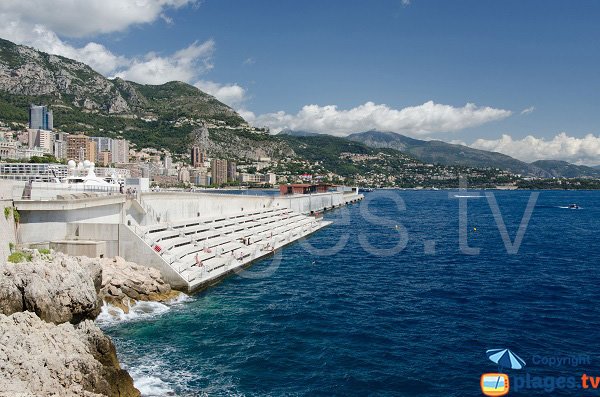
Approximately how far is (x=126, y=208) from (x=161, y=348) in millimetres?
16511

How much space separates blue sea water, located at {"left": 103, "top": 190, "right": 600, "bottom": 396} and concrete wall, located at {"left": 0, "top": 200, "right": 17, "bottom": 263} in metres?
6.51

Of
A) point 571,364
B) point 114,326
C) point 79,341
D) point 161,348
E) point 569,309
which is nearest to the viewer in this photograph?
point 79,341

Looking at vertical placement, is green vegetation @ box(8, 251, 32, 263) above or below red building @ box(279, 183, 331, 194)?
below

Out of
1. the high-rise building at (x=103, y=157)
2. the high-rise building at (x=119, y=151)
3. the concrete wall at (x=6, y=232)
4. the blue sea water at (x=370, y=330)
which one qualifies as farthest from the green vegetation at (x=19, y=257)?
the high-rise building at (x=119, y=151)

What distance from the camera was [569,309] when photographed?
84.3 ft

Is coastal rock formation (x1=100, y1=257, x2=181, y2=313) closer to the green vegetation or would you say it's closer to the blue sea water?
the blue sea water

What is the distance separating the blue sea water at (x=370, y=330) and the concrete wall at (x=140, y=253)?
247 centimetres

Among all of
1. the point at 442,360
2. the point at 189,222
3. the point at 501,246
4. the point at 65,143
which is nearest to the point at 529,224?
the point at 501,246

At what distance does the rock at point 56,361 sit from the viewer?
43.7 ft

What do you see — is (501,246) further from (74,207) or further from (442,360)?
(74,207)

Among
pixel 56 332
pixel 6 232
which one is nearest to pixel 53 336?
pixel 56 332

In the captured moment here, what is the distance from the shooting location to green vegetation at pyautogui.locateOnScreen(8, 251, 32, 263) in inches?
877

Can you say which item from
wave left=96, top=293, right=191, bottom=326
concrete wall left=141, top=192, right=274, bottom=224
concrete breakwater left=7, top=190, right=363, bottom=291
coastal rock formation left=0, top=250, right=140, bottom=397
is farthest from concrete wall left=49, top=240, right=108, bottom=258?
concrete wall left=141, top=192, right=274, bottom=224

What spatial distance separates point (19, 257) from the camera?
2259 cm
